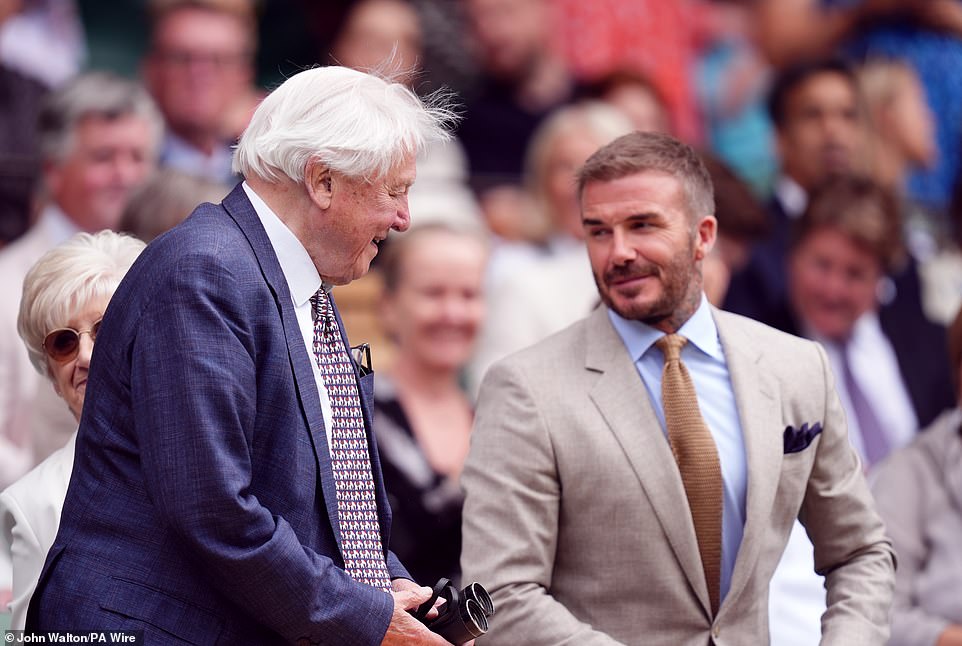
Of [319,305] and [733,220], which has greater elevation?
[733,220]

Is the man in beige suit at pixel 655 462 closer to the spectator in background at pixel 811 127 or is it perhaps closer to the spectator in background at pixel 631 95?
the spectator in background at pixel 631 95

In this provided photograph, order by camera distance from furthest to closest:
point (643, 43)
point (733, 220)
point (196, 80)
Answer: point (643, 43)
point (733, 220)
point (196, 80)

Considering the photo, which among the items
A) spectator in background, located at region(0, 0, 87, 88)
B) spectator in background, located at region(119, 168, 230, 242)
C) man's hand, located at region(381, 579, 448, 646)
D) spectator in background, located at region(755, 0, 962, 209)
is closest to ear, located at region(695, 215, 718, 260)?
man's hand, located at region(381, 579, 448, 646)

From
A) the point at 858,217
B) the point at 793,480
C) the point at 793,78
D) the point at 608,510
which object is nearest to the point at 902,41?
the point at 793,78

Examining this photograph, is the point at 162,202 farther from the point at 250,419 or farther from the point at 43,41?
the point at 250,419

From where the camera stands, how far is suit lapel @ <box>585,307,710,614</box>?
2.94 metres

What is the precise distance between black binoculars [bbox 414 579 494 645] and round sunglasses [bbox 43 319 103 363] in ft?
3.01

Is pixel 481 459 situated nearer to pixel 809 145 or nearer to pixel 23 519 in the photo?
pixel 23 519

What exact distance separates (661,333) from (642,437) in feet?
0.92

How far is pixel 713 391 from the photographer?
313cm

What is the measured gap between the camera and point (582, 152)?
5734mm

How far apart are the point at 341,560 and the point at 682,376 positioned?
3.34 ft

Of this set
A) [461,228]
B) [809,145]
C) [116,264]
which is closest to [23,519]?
[116,264]

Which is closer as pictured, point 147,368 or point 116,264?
point 147,368
